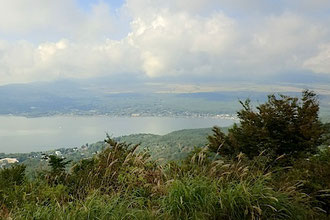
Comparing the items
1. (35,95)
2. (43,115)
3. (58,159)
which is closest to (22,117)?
(43,115)

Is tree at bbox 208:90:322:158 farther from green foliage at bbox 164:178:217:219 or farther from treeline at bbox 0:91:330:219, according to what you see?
green foliage at bbox 164:178:217:219

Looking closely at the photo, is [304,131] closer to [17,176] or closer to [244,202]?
[244,202]

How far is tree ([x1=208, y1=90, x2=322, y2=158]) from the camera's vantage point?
9.90 metres

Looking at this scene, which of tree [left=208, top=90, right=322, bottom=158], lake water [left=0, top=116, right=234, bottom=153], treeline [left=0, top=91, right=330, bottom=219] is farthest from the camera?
Result: lake water [left=0, top=116, right=234, bottom=153]

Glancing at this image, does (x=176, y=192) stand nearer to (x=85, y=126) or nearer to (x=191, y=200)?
(x=191, y=200)

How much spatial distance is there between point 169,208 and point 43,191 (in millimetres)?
1931

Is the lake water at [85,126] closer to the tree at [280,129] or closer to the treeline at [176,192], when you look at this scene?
the tree at [280,129]

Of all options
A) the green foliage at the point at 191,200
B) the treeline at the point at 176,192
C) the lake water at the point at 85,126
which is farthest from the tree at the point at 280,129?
the lake water at the point at 85,126

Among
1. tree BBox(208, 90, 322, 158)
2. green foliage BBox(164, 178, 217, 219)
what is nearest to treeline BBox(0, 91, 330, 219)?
green foliage BBox(164, 178, 217, 219)

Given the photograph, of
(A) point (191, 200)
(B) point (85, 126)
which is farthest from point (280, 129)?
(B) point (85, 126)

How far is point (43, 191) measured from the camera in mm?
3908

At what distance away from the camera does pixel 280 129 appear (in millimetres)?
10359

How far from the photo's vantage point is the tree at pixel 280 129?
9898 mm

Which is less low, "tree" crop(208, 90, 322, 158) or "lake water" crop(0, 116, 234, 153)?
"tree" crop(208, 90, 322, 158)
